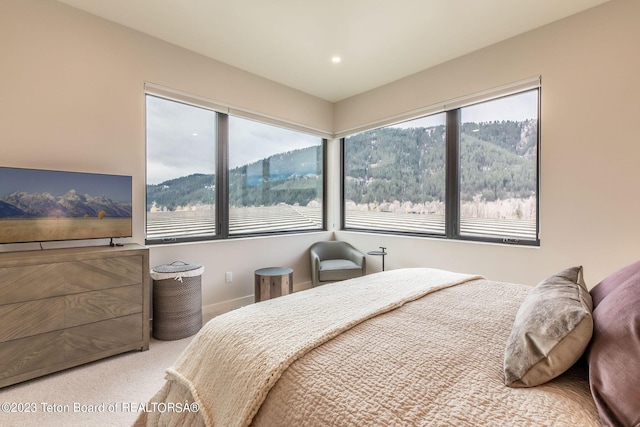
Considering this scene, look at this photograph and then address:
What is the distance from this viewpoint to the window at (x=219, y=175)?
9.80 feet

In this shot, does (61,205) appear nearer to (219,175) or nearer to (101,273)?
(101,273)

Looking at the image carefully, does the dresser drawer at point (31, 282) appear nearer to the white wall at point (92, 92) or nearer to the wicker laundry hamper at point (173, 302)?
the white wall at point (92, 92)

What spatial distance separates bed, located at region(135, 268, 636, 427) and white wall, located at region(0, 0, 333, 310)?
6.61 ft

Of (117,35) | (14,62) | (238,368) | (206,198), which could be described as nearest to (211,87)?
(117,35)

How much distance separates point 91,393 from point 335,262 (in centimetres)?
259

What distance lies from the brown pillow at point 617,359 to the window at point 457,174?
2.19 metres

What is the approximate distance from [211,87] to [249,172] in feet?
3.38

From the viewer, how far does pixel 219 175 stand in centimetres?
338

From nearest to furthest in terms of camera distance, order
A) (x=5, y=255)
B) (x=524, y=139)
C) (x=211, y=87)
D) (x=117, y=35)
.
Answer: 1. (x=5, y=255)
2. (x=117, y=35)
3. (x=524, y=139)
4. (x=211, y=87)

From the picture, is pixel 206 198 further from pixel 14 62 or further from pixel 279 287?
pixel 14 62

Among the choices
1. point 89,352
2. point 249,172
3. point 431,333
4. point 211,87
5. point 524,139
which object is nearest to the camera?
point 431,333

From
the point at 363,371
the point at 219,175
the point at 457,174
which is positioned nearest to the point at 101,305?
the point at 219,175

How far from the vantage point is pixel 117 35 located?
2609 mm

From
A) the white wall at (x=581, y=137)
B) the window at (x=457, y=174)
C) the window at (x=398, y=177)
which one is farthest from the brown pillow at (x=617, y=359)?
the window at (x=398, y=177)
